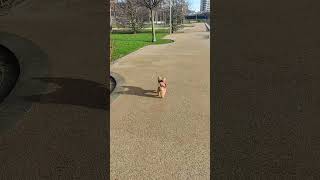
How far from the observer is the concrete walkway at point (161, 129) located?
4.82 meters

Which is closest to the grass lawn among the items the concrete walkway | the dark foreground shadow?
the concrete walkway

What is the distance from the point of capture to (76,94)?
764cm

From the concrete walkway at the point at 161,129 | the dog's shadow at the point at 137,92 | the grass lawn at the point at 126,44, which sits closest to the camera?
the concrete walkway at the point at 161,129

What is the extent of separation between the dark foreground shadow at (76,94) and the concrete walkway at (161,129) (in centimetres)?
37

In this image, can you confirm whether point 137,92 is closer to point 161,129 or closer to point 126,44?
point 161,129

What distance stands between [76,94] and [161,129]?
2291 mm

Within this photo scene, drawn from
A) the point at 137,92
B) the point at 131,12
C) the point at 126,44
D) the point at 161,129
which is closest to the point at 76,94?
the point at 137,92

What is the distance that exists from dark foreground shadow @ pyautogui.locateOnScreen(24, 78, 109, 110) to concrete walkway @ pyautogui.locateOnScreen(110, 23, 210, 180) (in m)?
0.37

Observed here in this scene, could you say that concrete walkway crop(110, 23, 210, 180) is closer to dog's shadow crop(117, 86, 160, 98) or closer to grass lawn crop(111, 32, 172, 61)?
dog's shadow crop(117, 86, 160, 98)

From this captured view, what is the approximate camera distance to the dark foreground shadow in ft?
23.6

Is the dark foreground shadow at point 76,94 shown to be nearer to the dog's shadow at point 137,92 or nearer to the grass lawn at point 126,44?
the dog's shadow at point 137,92

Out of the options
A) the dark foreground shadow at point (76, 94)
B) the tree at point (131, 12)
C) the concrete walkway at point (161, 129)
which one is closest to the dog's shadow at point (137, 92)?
the concrete walkway at point (161, 129)
